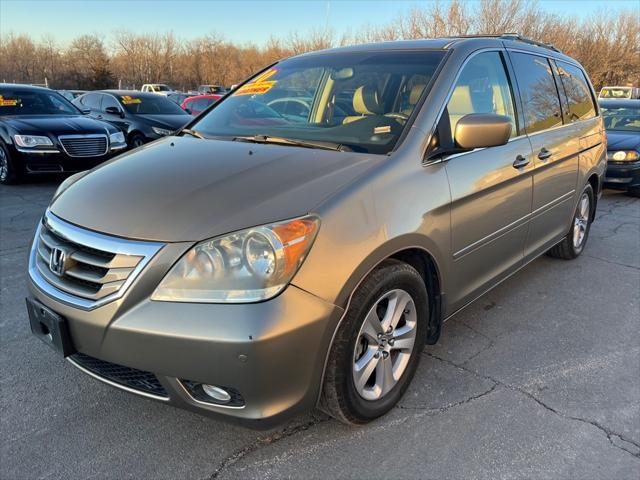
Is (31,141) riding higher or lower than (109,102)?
lower

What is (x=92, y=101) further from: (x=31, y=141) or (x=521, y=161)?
(x=521, y=161)

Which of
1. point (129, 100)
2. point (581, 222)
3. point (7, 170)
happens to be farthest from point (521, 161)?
point (129, 100)

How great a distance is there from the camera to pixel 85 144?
8.09 meters

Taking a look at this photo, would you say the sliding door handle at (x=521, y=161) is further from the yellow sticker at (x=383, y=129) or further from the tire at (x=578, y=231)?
the tire at (x=578, y=231)

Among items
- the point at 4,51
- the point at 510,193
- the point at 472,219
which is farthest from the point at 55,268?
the point at 4,51

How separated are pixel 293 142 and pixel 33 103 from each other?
7.69 metres

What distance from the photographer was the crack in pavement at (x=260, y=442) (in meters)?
2.18

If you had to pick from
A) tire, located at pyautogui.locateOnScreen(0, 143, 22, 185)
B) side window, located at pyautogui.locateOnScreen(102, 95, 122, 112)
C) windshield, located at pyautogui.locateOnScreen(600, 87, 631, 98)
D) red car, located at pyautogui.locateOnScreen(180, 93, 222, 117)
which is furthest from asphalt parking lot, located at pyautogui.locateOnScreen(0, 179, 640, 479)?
windshield, located at pyautogui.locateOnScreen(600, 87, 631, 98)

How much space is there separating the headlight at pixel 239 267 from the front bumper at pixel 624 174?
7.89m

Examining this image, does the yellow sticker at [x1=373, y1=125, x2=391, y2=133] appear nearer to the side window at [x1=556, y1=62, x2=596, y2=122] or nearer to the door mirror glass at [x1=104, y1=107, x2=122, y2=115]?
the side window at [x1=556, y1=62, x2=596, y2=122]

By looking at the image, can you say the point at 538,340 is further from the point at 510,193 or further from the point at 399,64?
the point at 399,64

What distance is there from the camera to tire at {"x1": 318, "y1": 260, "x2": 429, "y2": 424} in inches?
85.1

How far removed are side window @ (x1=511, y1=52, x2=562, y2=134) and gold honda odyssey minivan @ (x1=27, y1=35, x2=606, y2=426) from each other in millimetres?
41

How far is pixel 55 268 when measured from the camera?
2262mm
